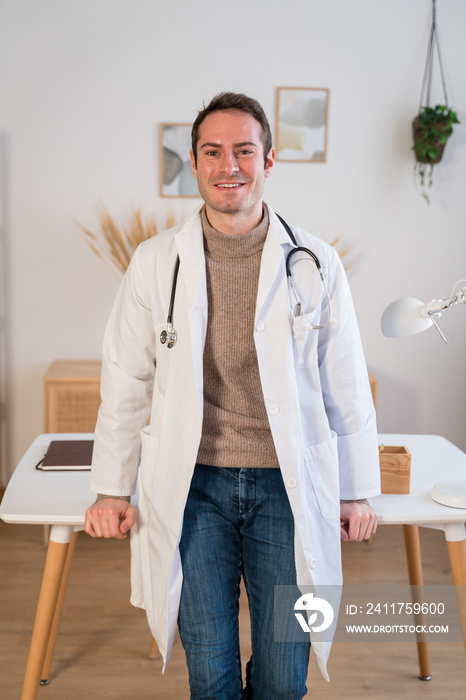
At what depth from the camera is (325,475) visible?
168 cm

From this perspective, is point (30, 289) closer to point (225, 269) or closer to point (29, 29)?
point (29, 29)

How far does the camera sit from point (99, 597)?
277 centimetres

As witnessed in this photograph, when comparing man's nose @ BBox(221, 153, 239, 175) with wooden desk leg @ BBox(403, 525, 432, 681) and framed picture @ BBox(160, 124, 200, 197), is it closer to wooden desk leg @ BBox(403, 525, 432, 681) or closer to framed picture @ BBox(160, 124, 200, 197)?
wooden desk leg @ BBox(403, 525, 432, 681)

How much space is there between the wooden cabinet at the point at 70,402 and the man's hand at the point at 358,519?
5.71ft

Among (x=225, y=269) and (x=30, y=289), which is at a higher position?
(x=225, y=269)

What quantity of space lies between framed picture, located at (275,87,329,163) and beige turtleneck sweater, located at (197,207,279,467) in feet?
6.68

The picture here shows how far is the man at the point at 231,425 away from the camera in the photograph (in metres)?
1.62

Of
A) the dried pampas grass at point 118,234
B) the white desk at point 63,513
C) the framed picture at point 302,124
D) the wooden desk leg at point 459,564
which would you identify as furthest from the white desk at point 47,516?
the framed picture at point 302,124

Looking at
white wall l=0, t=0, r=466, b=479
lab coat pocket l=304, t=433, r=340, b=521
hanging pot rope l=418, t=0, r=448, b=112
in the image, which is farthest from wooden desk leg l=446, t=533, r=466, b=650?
hanging pot rope l=418, t=0, r=448, b=112

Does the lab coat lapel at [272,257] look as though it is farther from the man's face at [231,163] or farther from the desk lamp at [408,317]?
the desk lamp at [408,317]

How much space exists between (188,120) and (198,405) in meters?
2.32

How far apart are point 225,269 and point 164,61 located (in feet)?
7.16

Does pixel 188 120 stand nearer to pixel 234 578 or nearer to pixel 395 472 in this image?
pixel 395 472

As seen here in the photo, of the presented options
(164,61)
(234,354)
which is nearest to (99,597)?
(234,354)
